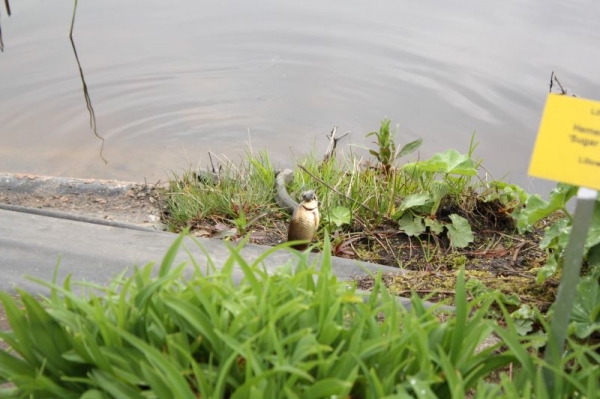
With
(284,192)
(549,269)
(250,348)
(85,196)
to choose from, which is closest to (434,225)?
(284,192)

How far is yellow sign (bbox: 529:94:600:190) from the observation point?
1.72 m

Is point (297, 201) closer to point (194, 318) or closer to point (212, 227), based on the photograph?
point (212, 227)

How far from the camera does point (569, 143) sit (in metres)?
1.75

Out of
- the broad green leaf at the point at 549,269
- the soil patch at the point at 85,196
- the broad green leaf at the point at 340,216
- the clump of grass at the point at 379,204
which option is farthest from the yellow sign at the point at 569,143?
the soil patch at the point at 85,196

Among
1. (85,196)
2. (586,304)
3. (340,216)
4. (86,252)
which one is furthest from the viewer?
(85,196)

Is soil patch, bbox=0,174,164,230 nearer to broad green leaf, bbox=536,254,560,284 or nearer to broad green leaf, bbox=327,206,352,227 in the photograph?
broad green leaf, bbox=327,206,352,227

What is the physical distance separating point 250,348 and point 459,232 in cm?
217

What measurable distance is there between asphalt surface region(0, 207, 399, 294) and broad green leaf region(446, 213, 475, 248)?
613mm

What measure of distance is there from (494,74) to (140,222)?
12.8ft

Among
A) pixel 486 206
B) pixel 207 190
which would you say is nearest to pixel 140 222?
pixel 207 190

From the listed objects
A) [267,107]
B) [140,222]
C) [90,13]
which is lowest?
[140,222]

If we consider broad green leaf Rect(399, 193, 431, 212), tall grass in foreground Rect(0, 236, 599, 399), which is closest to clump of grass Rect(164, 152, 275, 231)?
broad green leaf Rect(399, 193, 431, 212)

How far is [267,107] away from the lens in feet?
20.7

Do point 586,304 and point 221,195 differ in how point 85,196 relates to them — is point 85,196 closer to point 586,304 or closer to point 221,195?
point 221,195
